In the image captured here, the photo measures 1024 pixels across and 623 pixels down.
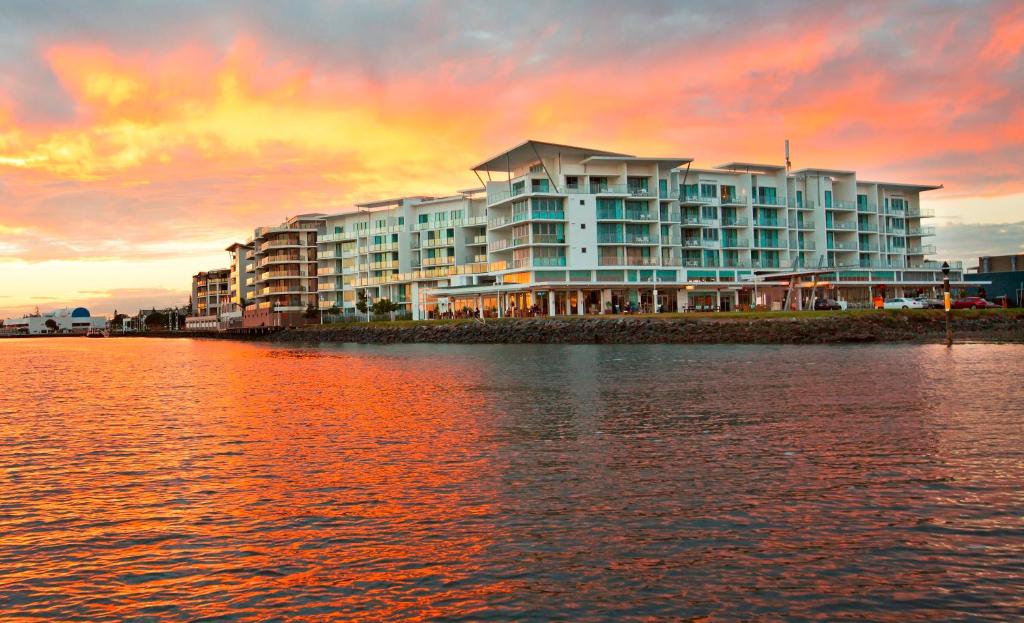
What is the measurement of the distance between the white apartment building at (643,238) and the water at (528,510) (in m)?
77.5

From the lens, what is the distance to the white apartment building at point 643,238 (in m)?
109

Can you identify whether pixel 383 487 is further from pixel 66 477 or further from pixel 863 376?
pixel 863 376

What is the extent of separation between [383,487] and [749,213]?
114692 millimetres

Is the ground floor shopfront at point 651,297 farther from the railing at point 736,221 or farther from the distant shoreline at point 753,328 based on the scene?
the railing at point 736,221

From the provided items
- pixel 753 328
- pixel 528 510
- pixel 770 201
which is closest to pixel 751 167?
pixel 770 201

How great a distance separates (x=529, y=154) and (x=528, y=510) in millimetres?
101677

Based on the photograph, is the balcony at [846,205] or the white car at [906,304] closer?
the white car at [906,304]

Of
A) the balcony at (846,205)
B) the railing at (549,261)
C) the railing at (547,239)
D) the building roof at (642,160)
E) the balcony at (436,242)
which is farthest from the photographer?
the balcony at (436,242)

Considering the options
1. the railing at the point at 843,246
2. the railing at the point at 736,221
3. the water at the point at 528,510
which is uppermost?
the railing at the point at 736,221

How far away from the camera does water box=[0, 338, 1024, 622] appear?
950 centimetres

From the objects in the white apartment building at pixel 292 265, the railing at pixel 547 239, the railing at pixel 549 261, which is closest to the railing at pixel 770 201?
the railing at pixel 547 239

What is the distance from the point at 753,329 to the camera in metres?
75.4

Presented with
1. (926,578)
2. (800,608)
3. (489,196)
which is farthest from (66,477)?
(489,196)

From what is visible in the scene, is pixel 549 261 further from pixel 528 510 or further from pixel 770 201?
pixel 528 510
